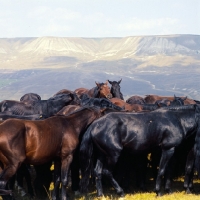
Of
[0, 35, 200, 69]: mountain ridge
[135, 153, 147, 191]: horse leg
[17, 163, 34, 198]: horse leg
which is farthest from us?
[0, 35, 200, 69]: mountain ridge

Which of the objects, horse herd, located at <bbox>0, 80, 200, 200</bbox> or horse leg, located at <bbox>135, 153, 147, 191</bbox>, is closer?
horse herd, located at <bbox>0, 80, 200, 200</bbox>

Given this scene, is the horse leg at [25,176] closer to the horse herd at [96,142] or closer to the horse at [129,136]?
the horse herd at [96,142]

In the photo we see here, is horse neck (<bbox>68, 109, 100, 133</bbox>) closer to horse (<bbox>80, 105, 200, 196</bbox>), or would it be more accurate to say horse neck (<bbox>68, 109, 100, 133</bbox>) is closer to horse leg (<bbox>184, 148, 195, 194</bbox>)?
horse (<bbox>80, 105, 200, 196</bbox>)

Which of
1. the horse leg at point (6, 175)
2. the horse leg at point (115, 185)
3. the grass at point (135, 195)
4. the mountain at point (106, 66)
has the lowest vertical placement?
the mountain at point (106, 66)

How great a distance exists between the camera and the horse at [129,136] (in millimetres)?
7559

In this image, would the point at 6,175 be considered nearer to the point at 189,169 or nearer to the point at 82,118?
the point at 82,118

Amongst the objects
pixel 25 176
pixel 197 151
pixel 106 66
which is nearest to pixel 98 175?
pixel 25 176

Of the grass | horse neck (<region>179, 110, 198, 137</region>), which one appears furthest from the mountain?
horse neck (<region>179, 110, 198, 137</region>)

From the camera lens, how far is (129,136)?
7.62 m

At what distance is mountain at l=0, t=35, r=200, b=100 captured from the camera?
111881 mm

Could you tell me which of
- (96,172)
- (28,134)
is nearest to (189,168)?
(96,172)

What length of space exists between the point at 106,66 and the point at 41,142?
5535 inches

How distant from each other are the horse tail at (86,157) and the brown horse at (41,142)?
0.18m

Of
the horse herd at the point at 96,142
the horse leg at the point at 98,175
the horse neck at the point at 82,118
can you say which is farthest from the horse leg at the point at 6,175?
the horse leg at the point at 98,175
